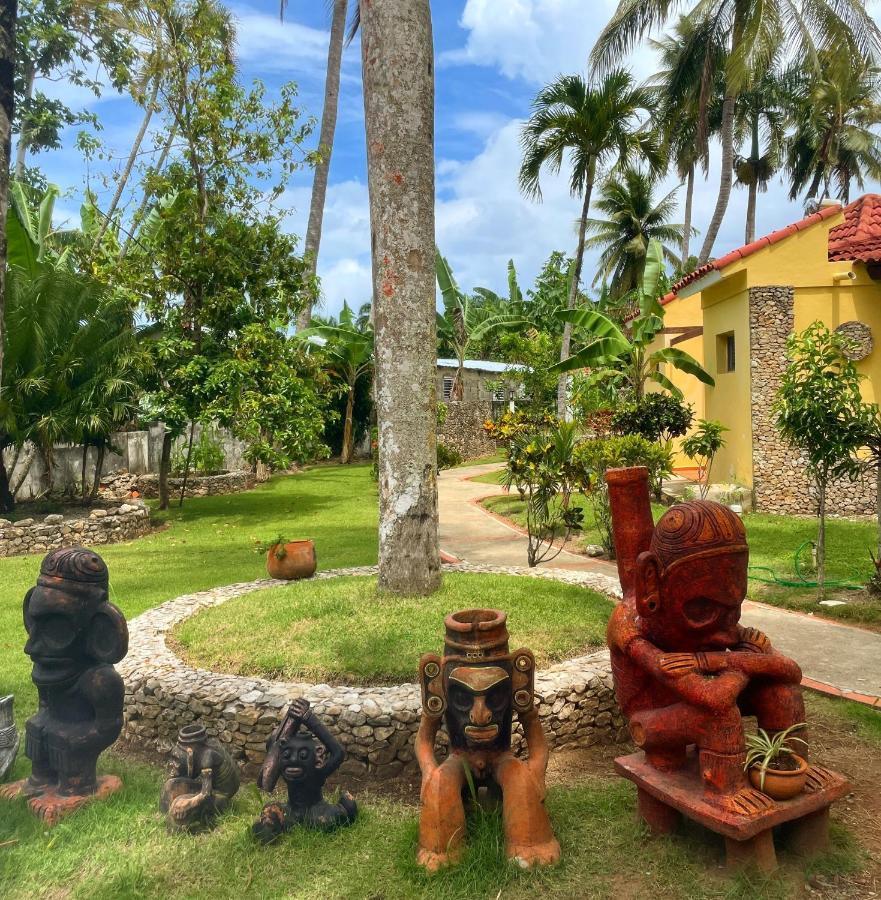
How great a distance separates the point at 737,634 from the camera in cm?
306

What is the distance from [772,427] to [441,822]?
1098cm

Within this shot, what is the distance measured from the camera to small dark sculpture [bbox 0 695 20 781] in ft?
12.7

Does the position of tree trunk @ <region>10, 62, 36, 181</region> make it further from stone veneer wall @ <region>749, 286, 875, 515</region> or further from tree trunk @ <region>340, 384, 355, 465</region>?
stone veneer wall @ <region>749, 286, 875, 515</region>

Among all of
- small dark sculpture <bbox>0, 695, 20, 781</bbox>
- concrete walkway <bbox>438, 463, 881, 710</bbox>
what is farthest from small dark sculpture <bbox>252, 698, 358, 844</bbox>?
concrete walkway <bbox>438, 463, 881, 710</bbox>

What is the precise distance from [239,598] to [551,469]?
377cm

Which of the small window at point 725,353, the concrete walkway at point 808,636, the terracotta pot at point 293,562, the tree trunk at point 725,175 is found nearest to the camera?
the concrete walkway at point 808,636

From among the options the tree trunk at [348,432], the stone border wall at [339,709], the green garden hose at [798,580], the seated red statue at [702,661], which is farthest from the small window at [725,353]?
the tree trunk at [348,432]

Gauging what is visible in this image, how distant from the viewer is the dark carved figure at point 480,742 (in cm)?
310

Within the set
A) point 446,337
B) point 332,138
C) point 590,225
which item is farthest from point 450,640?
point 590,225

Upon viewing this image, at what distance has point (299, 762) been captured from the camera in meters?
3.33

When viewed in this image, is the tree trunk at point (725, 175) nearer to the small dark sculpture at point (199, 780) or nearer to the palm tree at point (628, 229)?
the palm tree at point (628, 229)

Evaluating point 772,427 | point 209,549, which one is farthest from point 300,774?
point 772,427

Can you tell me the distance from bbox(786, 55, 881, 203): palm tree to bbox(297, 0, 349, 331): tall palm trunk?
15175mm

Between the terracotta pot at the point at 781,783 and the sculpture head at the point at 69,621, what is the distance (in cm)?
294
